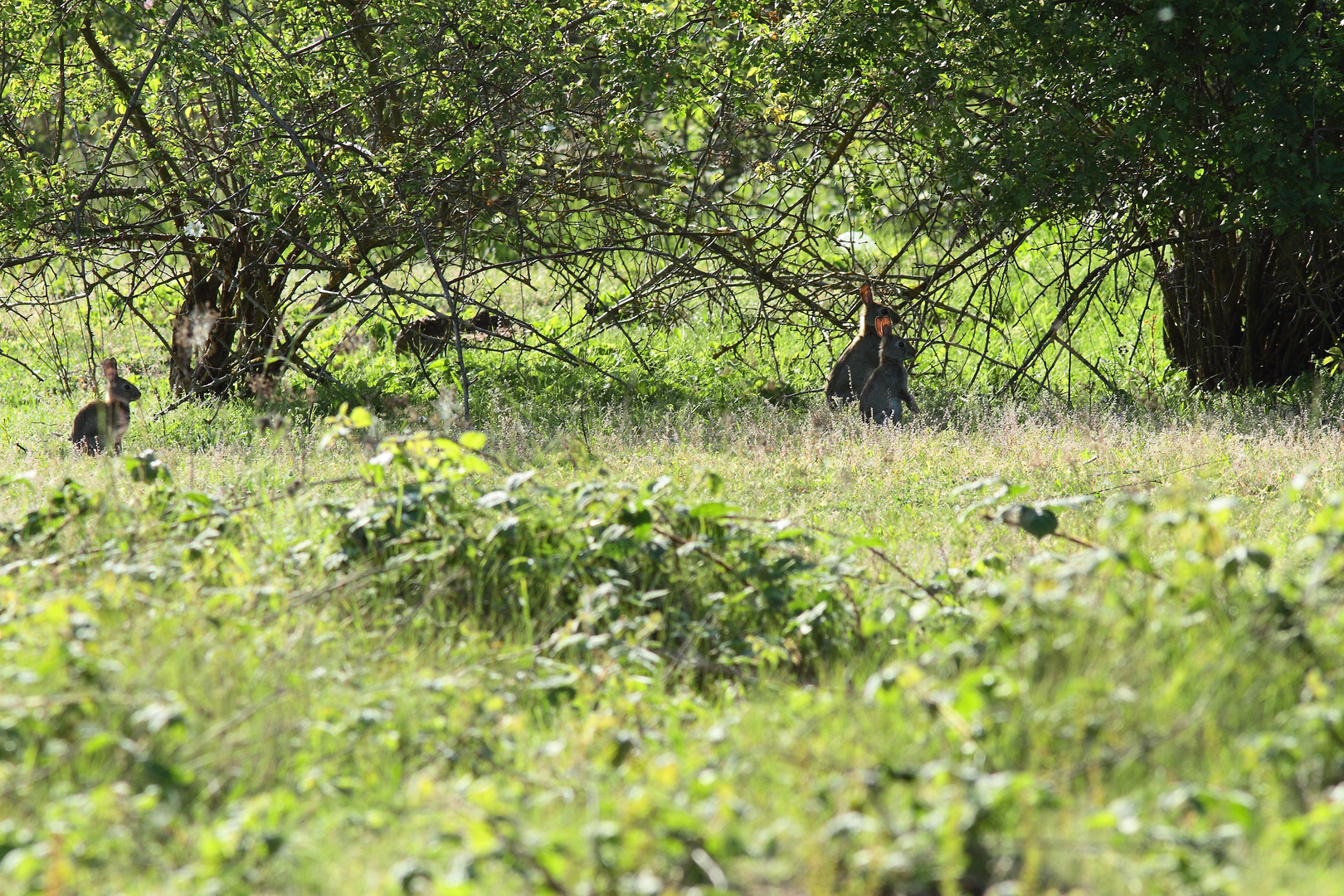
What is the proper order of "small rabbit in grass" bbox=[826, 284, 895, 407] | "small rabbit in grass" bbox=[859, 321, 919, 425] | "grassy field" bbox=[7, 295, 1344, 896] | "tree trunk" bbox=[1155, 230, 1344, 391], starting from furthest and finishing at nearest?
"tree trunk" bbox=[1155, 230, 1344, 391]
"small rabbit in grass" bbox=[826, 284, 895, 407]
"small rabbit in grass" bbox=[859, 321, 919, 425]
"grassy field" bbox=[7, 295, 1344, 896]

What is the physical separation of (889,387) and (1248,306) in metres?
3.57

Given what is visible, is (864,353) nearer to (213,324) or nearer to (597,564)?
(597,564)

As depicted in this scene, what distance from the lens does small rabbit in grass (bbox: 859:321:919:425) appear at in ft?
29.2

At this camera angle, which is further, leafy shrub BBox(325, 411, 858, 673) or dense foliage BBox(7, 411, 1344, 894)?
leafy shrub BBox(325, 411, 858, 673)

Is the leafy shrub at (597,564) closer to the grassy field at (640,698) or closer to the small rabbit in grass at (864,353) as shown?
the grassy field at (640,698)

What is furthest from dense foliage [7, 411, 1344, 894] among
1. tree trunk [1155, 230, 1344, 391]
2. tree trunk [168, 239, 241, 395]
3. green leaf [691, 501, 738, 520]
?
tree trunk [1155, 230, 1344, 391]

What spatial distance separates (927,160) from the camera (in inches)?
396

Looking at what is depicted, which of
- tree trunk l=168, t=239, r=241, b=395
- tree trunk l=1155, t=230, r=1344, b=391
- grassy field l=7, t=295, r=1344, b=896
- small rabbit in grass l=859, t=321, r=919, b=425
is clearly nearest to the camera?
grassy field l=7, t=295, r=1344, b=896

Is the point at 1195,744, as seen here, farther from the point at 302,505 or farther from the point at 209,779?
the point at 302,505

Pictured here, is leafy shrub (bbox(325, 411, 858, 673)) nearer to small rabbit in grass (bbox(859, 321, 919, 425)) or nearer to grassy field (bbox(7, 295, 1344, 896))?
grassy field (bbox(7, 295, 1344, 896))

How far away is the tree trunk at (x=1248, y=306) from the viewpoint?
10172mm

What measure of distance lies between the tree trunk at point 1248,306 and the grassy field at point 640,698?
477 cm

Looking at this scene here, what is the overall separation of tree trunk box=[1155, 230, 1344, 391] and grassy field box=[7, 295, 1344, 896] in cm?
477

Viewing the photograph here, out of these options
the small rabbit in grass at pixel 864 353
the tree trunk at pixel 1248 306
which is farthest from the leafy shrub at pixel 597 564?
the tree trunk at pixel 1248 306
